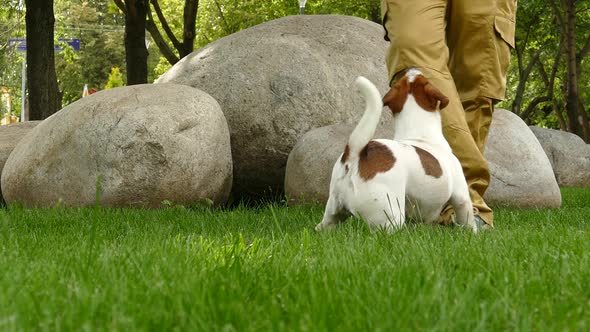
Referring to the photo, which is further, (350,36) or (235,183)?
(350,36)

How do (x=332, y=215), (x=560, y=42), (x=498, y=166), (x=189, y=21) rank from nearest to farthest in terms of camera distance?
(x=332, y=215)
(x=498, y=166)
(x=189, y=21)
(x=560, y=42)

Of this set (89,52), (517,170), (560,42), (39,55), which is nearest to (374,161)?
(517,170)

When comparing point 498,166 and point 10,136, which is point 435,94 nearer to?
point 498,166

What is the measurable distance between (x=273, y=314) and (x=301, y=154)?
22.6ft

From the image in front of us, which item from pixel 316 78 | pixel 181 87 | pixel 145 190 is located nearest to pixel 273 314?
pixel 145 190

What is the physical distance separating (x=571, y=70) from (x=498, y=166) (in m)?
12.8

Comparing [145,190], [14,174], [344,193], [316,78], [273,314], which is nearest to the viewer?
[273,314]

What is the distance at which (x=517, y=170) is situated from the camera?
9.37 meters

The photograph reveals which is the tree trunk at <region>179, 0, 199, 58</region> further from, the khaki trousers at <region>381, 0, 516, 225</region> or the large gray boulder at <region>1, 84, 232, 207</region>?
the khaki trousers at <region>381, 0, 516, 225</region>

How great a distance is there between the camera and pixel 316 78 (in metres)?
10.1

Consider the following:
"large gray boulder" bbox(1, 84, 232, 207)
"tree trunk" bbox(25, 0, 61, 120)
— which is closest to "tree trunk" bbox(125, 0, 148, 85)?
"tree trunk" bbox(25, 0, 61, 120)

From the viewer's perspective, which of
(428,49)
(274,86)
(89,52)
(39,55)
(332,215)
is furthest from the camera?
(89,52)

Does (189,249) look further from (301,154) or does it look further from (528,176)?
(528,176)

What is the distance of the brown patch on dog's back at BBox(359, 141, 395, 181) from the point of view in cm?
415
